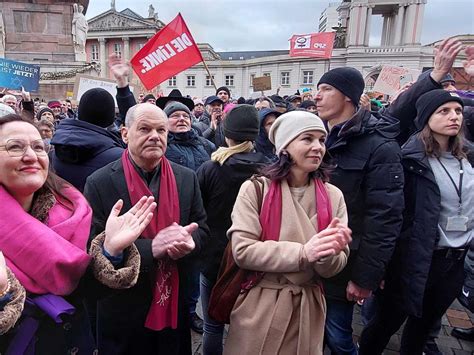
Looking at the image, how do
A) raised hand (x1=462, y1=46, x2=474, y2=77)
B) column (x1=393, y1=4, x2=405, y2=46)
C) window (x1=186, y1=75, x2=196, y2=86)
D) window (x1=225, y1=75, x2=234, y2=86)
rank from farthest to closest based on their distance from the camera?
window (x1=186, y1=75, x2=196, y2=86)
window (x1=225, y1=75, x2=234, y2=86)
column (x1=393, y1=4, x2=405, y2=46)
raised hand (x1=462, y1=46, x2=474, y2=77)

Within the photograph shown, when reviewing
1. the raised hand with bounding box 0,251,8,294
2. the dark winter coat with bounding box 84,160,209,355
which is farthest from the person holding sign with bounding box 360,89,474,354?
the raised hand with bounding box 0,251,8,294

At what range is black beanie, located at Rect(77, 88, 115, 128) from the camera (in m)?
2.71

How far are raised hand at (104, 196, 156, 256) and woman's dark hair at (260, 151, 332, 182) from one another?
74 centimetres

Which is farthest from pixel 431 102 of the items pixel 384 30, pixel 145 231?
pixel 384 30

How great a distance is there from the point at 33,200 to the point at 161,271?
85cm

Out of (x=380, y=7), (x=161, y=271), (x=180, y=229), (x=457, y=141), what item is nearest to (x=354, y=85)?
(x=457, y=141)

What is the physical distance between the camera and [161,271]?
2.06 m

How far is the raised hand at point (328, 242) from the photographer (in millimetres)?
1645

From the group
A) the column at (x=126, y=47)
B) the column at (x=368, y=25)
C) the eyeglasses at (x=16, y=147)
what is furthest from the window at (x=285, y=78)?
the eyeglasses at (x=16, y=147)

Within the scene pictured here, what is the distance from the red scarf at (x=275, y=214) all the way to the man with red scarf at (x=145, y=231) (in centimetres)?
44

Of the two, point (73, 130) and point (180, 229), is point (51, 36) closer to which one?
point (73, 130)

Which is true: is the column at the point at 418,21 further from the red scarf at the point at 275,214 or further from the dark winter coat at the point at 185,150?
the red scarf at the point at 275,214

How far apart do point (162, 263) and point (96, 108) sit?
58.2 inches

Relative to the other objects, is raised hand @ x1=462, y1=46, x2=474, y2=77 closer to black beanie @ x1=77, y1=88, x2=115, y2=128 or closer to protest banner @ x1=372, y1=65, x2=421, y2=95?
black beanie @ x1=77, y1=88, x2=115, y2=128
